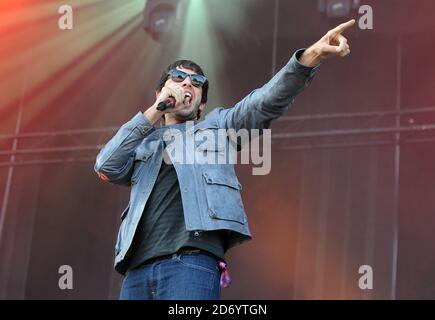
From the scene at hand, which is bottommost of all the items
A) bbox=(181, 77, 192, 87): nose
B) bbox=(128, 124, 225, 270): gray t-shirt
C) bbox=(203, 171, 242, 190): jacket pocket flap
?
bbox=(128, 124, 225, 270): gray t-shirt

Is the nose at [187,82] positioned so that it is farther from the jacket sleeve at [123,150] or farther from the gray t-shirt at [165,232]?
the gray t-shirt at [165,232]

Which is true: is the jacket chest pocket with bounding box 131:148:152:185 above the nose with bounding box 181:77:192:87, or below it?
below

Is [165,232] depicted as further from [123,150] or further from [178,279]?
[123,150]

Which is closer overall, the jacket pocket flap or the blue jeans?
the blue jeans

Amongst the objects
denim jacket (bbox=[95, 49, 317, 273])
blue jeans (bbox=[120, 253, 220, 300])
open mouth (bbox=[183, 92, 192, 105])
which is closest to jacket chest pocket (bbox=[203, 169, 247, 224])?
denim jacket (bbox=[95, 49, 317, 273])

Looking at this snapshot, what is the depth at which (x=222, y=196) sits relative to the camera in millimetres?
2254

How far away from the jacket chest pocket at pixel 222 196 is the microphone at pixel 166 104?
0.69 feet

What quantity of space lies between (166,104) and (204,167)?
0.21m

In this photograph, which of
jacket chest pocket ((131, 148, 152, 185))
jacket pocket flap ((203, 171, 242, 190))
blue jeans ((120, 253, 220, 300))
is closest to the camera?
blue jeans ((120, 253, 220, 300))

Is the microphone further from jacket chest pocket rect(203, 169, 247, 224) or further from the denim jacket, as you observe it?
jacket chest pocket rect(203, 169, 247, 224)

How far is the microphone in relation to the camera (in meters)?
2.28

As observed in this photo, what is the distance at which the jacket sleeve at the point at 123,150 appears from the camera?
2297mm

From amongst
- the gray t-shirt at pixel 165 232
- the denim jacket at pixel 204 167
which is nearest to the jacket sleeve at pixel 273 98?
the denim jacket at pixel 204 167

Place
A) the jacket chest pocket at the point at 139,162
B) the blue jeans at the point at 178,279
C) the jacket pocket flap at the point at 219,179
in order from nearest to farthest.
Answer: the blue jeans at the point at 178,279 < the jacket pocket flap at the point at 219,179 < the jacket chest pocket at the point at 139,162
